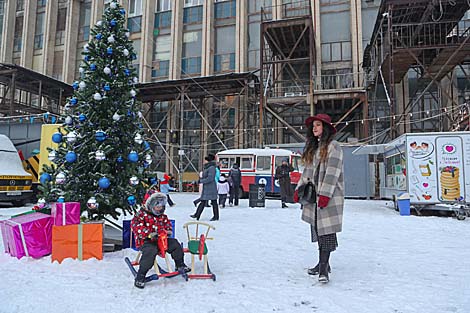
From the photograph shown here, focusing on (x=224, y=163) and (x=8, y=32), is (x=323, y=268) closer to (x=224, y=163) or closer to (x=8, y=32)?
(x=224, y=163)

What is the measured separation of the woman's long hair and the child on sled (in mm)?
1676

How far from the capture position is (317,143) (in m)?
3.87

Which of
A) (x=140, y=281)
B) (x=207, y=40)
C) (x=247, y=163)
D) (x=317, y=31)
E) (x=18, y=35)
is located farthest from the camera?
(x=18, y=35)

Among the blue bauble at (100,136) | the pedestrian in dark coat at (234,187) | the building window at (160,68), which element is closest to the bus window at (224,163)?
the pedestrian in dark coat at (234,187)

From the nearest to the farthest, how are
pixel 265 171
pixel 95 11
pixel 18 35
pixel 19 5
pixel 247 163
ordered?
pixel 265 171
pixel 247 163
pixel 95 11
pixel 18 35
pixel 19 5

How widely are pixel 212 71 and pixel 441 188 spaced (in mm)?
18441

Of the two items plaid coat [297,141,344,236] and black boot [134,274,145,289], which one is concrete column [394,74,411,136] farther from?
black boot [134,274,145,289]

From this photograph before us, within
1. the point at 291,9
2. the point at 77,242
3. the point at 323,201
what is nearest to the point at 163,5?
the point at 291,9

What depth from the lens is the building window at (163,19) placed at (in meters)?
26.8

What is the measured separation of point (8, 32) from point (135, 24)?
12222 mm

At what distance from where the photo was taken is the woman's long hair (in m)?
3.70

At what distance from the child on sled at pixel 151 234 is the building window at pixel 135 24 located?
26519 millimetres

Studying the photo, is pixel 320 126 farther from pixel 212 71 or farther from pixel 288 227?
pixel 212 71

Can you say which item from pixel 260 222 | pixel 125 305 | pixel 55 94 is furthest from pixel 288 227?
pixel 55 94
